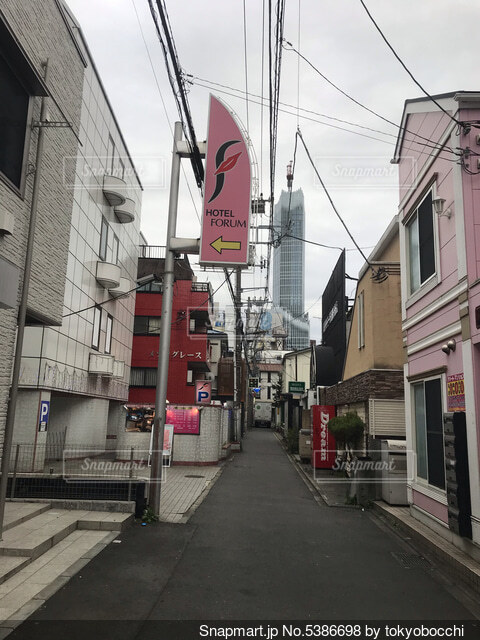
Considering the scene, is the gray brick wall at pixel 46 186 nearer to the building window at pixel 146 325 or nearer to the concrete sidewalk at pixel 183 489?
the concrete sidewalk at pixel 183 489

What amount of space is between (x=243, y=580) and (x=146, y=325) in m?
24.5

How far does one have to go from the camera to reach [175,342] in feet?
96.6

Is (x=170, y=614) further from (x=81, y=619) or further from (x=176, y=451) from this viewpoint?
(x=176, y=451)

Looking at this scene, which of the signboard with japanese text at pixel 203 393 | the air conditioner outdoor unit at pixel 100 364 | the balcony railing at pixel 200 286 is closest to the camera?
the air conditioner outdoor unit at pixel 100 364

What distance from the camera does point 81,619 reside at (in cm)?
476

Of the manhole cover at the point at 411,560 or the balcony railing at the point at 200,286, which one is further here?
the balcony railing at the point at 200,286

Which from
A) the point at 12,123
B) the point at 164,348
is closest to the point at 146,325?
the point at 164,348

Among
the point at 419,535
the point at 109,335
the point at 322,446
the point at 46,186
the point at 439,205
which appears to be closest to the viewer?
the point at 419,535

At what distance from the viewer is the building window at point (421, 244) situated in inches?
360

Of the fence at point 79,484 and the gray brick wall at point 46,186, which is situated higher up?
the gray brick wall at point 46,186

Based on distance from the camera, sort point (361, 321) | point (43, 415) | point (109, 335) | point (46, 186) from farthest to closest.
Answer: point (109, 335) → point (361, 321) → point (43, 415) → point (46, 186)

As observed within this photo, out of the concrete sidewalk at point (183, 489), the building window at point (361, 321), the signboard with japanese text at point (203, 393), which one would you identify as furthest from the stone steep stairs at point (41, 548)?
→ the signboard with japanese text at point (203, 393)

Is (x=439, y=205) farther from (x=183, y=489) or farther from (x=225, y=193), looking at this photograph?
(x=183, y=489)

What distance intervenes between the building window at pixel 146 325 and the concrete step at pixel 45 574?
21.8 metres
